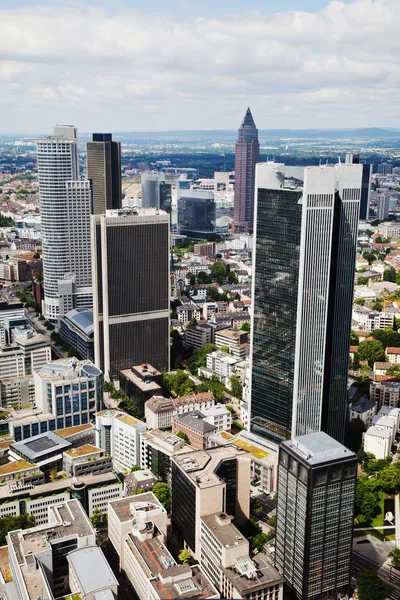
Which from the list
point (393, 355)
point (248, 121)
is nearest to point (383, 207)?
point (248, 121)

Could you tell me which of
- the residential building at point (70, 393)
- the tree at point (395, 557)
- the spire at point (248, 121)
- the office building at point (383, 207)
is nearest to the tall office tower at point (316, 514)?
the tree at point (395, 557)

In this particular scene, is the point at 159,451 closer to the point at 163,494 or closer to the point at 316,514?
the point at 163,494

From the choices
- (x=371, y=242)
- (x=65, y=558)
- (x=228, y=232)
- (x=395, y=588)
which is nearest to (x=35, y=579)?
(x=65, y=558)

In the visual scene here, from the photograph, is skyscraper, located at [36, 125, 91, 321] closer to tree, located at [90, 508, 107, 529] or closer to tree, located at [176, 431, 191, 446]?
tree, located at [176, 431, 191, 446]

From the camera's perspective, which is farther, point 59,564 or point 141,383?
point 141,383

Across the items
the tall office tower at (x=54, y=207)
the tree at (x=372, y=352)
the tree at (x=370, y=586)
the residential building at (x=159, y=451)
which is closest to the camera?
the tree at (x=370, y=586)

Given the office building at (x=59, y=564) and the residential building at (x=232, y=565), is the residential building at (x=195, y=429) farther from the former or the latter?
the office building at (x=59, y=564)

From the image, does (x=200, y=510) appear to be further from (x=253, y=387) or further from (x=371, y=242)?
(x=371, y=242)
